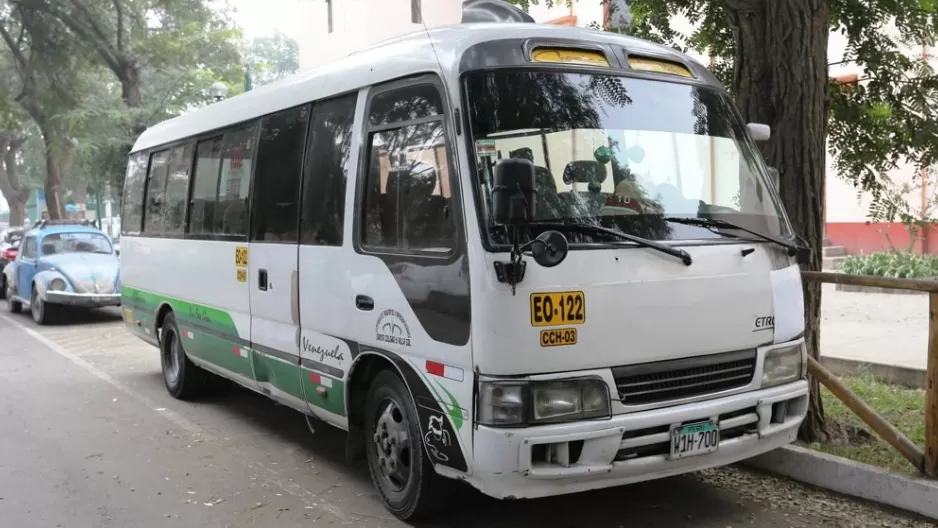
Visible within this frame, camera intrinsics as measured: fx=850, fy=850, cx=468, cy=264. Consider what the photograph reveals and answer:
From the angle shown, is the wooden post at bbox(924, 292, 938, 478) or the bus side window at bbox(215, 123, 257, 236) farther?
the bus side window at bbox(215, 123, 257, 236)

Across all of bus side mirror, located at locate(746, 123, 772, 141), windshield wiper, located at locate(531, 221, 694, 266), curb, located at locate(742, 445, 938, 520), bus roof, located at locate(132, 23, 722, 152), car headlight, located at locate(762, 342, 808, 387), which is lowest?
curb, located at locate(742, 445, 938, 520)

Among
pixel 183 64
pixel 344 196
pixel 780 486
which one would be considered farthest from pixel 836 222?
pixel 183 64

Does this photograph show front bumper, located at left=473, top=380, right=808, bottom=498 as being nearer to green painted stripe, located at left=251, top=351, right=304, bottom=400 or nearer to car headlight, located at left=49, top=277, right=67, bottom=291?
green painted stripe, located at left=251, top=351, right=304, bottom=400

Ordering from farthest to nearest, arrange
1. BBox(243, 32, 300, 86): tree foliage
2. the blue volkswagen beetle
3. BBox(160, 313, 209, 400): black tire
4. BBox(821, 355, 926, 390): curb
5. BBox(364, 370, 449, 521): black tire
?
BBox(243, 32, 300, 86): tree foliage < the blue volkswagen beetle < BBox(160, 313, 209, 400): black tire < BBox(821, 355, 926, 390): curb < BBox(364, 370, 449, 521): black tire

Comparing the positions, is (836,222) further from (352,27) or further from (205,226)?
(352,27)

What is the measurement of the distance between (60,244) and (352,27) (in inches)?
639

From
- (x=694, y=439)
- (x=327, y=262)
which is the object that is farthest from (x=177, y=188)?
(x=694, y=439)

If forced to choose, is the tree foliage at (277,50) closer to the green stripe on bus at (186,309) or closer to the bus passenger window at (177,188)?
the green stripe on bus at (186,309)

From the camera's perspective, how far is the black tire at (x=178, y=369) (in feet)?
27.2

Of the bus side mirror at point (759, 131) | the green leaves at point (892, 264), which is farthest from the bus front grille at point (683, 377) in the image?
the green leaves at point (892, 264)

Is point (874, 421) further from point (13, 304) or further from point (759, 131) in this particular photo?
point (13, 304)

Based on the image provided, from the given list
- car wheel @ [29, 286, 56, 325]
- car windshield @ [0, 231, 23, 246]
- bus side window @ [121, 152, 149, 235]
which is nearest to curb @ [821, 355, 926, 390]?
bus side window @ [121, 152, 149, 235]

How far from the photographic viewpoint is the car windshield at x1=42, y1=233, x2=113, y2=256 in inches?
596

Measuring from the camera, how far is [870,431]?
6012mm
